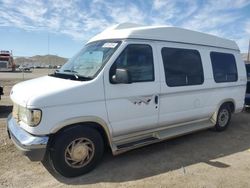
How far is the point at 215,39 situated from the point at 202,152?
2856 millimetres

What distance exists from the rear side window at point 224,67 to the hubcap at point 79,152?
145 inches

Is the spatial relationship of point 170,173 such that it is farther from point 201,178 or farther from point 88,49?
point 88,49

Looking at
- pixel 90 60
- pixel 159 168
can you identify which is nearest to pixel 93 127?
pixel 90 60

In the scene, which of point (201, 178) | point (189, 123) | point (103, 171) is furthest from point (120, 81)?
point (189, 123)

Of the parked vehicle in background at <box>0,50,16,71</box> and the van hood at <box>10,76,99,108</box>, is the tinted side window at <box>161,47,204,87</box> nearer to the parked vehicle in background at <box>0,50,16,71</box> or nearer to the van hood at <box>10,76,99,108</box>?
the van hood at <box>10,76,99,108</box>

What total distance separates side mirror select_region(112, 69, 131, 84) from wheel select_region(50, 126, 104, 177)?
2.92ft

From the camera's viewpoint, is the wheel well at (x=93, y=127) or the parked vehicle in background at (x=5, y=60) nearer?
the wheel well at (x=93, y=127)

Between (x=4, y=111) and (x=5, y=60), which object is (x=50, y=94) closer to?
(x=4, y=111)

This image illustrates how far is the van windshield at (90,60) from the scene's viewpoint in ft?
14.5

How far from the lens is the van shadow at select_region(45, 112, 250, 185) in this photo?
4.38 m

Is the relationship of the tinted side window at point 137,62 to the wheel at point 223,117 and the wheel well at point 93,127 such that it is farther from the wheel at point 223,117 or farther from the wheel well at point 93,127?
the wheel at point 223,117

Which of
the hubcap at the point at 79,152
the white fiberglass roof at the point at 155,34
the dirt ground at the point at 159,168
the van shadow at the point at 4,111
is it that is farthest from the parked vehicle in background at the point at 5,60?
the hubcap at the point at 79,152

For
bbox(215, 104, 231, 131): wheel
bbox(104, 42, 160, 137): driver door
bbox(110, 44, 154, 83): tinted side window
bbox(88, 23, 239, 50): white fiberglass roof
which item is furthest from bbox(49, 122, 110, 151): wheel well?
bbox(215, 104, 231, 131): wheel

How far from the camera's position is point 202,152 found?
217 inches
